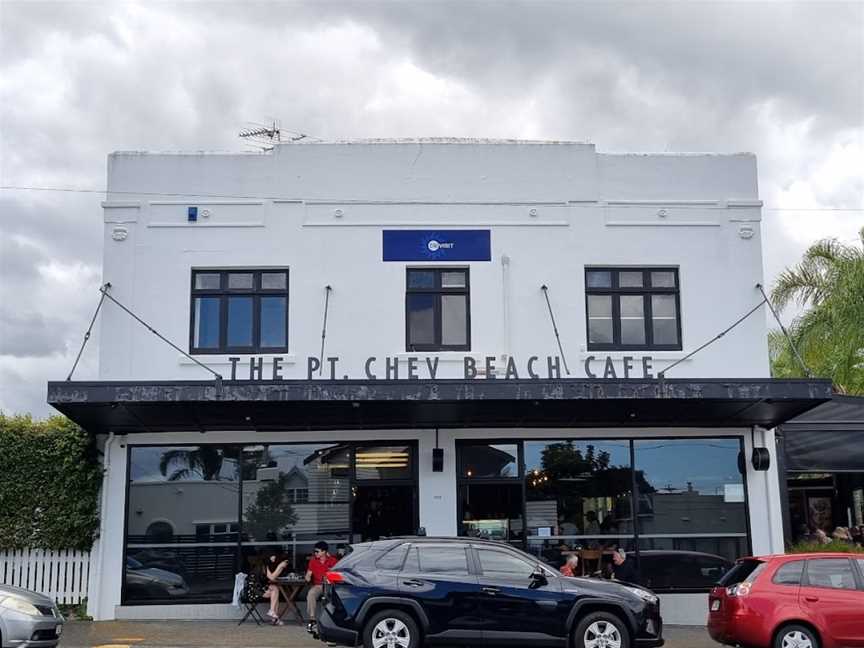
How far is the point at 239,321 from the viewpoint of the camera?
18812 millimetres

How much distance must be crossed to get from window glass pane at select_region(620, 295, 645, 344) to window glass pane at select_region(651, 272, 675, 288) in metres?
0.42

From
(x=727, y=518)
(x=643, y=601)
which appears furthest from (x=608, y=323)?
(x=643, y=601)

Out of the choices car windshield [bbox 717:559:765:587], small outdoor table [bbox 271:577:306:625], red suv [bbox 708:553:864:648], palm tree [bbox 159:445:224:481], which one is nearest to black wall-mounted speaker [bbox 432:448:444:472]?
small outdoor table [bbox 271:577:306:625]

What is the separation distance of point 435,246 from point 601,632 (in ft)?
27.2

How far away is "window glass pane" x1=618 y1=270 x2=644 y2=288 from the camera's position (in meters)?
19.3

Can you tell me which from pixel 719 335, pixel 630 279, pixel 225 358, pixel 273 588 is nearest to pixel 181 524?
pixel 273 588

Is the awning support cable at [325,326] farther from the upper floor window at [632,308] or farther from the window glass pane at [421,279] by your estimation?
the upper floor window at [632,308]

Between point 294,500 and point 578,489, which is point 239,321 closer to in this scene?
point 294,500

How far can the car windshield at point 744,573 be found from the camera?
45.5 ft

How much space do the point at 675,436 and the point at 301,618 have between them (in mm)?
7246

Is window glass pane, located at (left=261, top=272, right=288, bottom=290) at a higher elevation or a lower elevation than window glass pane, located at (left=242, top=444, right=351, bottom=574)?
higher

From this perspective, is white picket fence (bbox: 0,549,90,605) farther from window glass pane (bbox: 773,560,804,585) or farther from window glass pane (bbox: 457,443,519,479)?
window glass pane (bbox: 773,560,804,585)

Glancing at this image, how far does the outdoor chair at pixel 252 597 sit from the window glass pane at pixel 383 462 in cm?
250

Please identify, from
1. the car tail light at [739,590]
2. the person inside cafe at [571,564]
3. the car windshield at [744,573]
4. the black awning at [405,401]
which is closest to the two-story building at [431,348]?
the black awning at [405,401]
